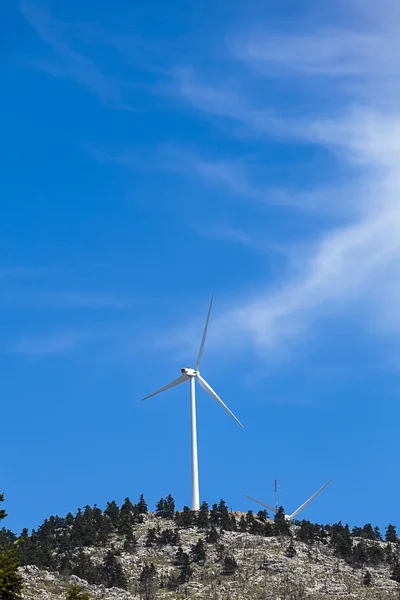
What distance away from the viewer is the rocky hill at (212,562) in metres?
154

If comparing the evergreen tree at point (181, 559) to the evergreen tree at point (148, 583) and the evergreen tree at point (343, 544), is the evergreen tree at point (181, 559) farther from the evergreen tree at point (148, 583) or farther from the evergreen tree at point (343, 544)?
the evergreen tree at point (343, 544)

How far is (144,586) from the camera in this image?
511 ft

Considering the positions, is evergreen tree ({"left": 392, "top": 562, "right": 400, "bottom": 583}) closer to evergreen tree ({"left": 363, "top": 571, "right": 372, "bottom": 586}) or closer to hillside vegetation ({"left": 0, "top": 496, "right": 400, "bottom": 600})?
hillside vegetation ({"left": 0, "top": 496, "right": 400, "bottom": 600})

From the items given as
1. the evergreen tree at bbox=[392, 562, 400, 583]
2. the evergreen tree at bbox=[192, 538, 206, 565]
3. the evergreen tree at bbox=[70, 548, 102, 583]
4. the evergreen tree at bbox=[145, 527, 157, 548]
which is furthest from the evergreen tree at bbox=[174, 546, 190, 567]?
the evergreen tree at bbox=[392, 562, 400, 583]

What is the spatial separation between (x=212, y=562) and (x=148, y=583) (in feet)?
60.3

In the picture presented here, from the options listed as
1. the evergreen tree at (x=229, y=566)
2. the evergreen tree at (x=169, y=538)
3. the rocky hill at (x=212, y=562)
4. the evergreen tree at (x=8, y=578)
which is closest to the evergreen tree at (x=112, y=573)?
the rocky hill at (x=212, y=562)

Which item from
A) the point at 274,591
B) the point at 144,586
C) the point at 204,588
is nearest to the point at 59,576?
the point at 144,586

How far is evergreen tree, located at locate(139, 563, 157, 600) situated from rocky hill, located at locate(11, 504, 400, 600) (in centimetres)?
17

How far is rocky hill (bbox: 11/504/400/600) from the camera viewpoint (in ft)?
506

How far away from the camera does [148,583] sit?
156 metres

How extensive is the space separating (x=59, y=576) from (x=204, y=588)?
2448 cm

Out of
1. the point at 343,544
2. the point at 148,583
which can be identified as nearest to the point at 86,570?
the point at 148,583

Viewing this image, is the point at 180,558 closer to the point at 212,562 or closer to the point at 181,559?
the point at 181,559

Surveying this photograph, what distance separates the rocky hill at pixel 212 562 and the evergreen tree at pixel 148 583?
17cm
